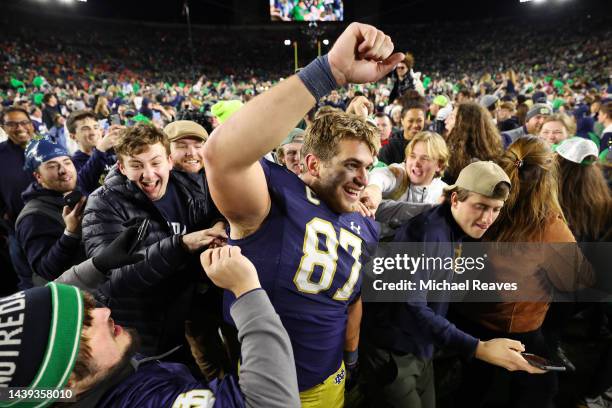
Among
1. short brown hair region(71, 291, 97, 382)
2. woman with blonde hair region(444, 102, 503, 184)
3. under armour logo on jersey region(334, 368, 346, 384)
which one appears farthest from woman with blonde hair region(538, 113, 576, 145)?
short brown hair region(71, 291, 97, 382)

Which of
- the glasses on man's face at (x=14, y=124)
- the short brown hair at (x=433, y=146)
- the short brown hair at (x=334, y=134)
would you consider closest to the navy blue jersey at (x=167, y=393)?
the short brown hair at (x=334, y=134)

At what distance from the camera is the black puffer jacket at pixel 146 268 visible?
1.79 m

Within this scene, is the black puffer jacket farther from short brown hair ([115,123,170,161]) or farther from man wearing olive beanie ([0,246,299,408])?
man wearing olive beanie ([0,246,299,408])

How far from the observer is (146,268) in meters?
1.79

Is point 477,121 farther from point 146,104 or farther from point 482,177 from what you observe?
point 146,104

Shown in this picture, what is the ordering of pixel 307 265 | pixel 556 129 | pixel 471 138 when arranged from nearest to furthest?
pixel 307 265
pixel 471 138
pixel 556 129

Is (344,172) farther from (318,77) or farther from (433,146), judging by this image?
(433,146)

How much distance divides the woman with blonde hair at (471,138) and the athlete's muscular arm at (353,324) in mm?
1841

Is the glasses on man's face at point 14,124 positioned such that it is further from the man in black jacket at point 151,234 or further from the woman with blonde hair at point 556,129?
the woman with blonde hair at point 556,129

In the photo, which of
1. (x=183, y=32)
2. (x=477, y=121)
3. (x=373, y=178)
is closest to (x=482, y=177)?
(x=373, y=178)

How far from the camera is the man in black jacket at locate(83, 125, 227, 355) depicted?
1786mm

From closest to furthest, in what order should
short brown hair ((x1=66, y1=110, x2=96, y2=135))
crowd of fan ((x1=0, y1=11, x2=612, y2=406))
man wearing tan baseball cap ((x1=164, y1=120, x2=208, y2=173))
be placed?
crowd of fan ((x1=0, y1=11, x2=612, y2=406)), man wearing tan baseball cap ((x1=164, y1=120, x2=208, y2=173)), short brown hair ((x1=66, y1=110, x2=96, y2=135))

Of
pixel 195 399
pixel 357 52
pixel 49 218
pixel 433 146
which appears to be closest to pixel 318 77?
pixel 357 52

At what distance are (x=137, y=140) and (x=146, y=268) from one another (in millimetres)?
791
